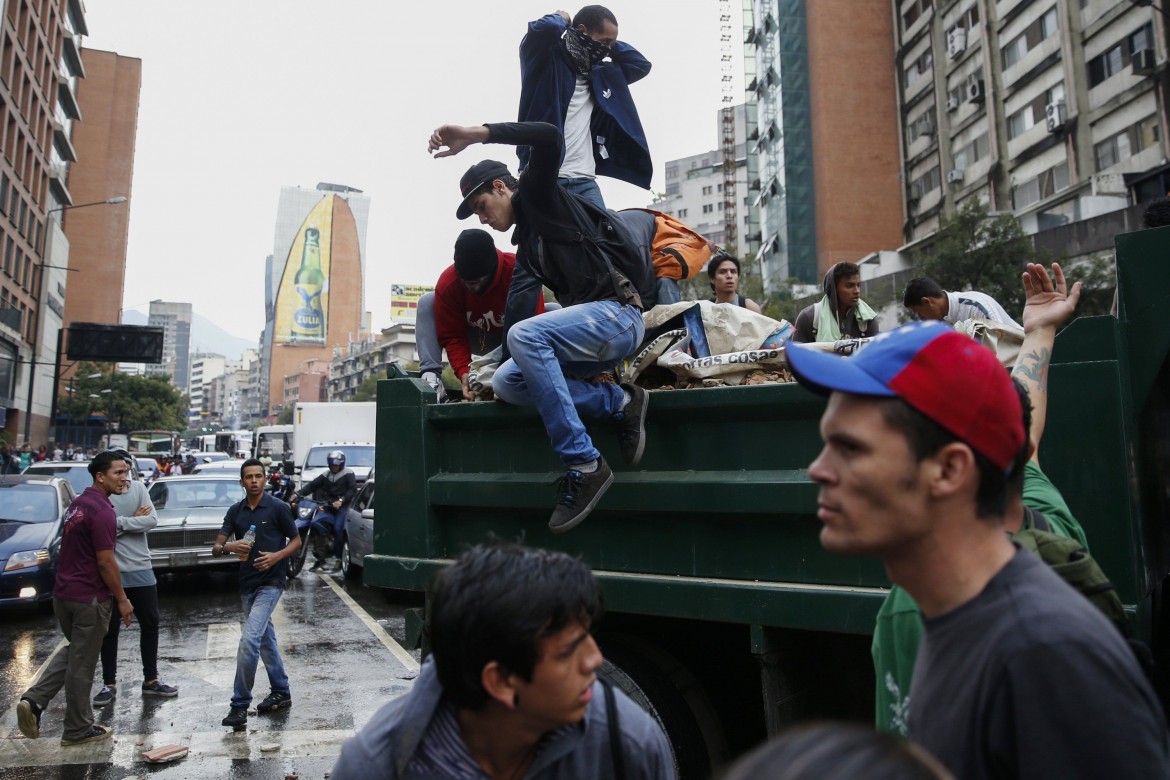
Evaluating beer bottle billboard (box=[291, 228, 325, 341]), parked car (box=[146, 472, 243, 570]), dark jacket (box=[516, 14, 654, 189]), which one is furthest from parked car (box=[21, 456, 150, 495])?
beer bottle billboard (box=[291, 228, 325, 341])

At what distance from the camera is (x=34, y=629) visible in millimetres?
9742

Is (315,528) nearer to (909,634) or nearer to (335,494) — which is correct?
(335,494)

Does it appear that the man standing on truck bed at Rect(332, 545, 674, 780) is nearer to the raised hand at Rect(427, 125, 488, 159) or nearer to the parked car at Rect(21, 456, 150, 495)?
the raised hand at Rect(427, 125, 488, 159)

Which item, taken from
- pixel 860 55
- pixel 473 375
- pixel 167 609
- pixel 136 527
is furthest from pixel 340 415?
pixel 860 55

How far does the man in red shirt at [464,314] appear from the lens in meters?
4.43

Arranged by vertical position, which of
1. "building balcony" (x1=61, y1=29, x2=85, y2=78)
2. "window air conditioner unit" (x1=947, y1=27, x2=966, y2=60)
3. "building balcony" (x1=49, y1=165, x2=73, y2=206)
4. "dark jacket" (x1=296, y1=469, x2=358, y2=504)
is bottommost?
"dark jacket" (x1=296, y1=469, x2=358, y2=504)

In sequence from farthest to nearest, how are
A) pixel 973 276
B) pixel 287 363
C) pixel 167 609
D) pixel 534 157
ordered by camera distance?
pixel 287 363
pixel 973 276
pixel 167 609
pixel 534 157

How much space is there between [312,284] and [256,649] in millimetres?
172883

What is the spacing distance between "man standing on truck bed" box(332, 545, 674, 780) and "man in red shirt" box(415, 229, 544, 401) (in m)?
2.77

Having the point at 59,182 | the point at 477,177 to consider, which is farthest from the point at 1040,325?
the point at 59,182

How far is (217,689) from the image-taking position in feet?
23.8

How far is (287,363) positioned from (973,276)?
6150 inches

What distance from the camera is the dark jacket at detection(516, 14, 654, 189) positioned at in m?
4.22

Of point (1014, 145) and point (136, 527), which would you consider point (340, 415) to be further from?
point (1014, 145)
